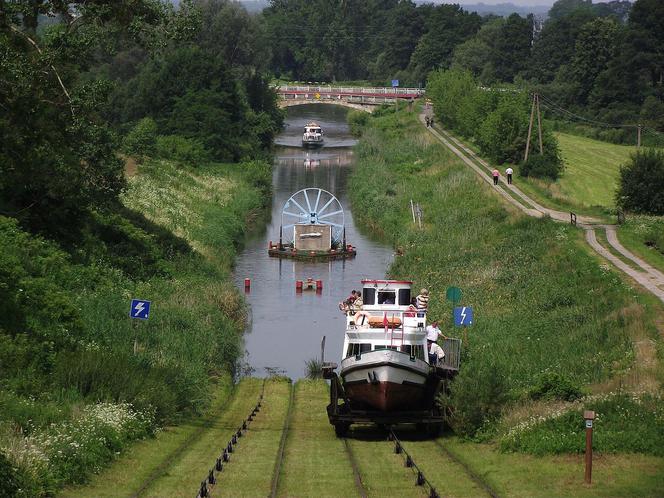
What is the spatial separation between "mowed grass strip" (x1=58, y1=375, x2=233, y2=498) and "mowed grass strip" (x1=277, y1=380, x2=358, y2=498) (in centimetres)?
277

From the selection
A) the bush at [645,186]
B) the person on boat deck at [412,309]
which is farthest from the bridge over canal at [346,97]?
the person on boat deck at [412,309]

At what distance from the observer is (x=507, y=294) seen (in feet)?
187

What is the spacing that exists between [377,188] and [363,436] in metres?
66.2

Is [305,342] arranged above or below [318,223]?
below

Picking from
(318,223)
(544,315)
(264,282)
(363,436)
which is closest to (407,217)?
(318,223)

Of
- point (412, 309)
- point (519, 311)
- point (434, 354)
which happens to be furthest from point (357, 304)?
point (519, 311)

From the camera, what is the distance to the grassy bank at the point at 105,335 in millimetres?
27625

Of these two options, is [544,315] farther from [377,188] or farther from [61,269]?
[377,188]

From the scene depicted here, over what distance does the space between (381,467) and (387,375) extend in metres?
4.43

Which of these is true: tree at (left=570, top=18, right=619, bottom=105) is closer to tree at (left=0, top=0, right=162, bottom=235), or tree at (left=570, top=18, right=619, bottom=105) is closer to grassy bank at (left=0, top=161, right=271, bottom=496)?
grassy bank at (left=0, top=161, right=271, bottom=496)

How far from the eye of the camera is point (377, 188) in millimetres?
100125

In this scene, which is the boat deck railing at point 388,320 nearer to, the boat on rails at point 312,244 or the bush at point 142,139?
the boat on rails at point 312,244

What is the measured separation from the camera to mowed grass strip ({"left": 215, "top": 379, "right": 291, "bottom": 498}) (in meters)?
25.4

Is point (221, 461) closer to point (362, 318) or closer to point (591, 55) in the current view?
point (362, 318)
